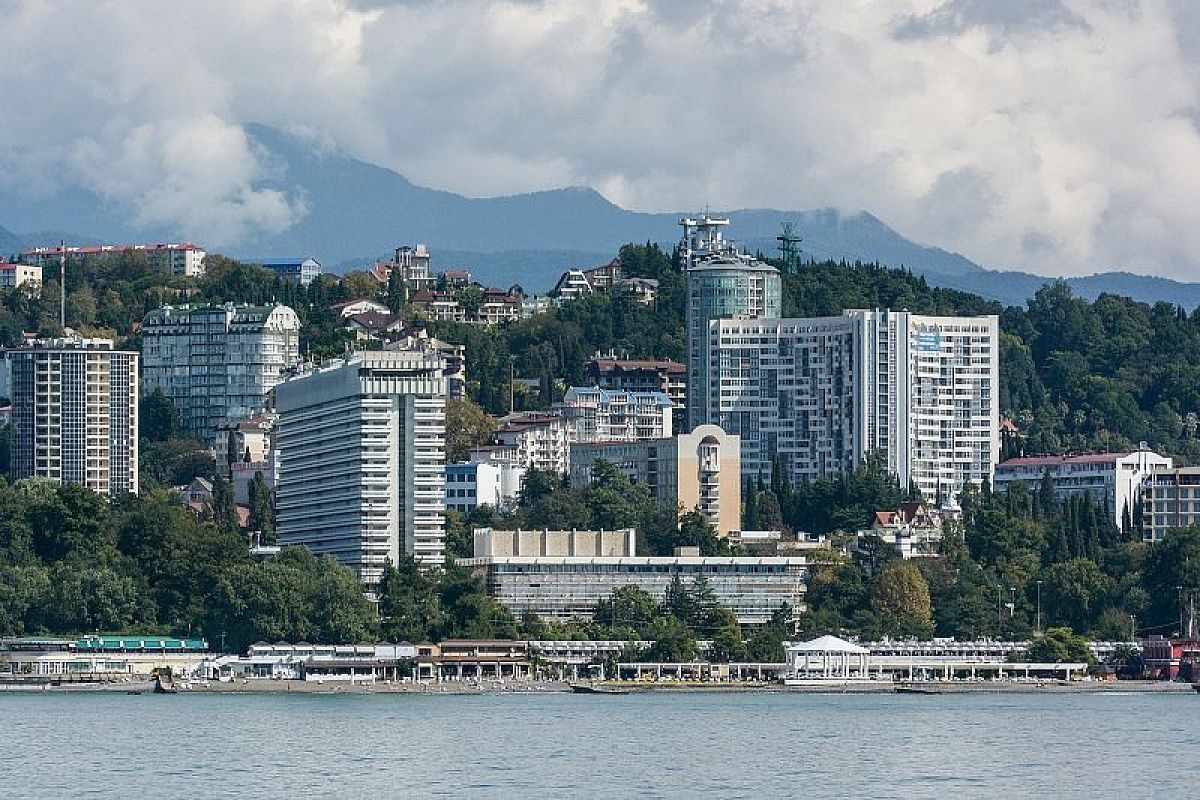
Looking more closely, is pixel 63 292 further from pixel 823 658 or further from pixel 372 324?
pixel 823 658

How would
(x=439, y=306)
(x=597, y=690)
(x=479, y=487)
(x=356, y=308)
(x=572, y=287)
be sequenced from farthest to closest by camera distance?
1. (x=572, y=287)
2. (x=439, y=306)
3. (x=356, y=308)
4. (x=479, y=487)
5. (x=597, y=690)

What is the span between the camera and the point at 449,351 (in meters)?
176

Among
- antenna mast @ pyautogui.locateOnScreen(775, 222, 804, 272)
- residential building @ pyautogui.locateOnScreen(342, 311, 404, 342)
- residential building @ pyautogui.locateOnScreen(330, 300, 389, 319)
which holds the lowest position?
residential building @ pyautogui.locateOnScreen(342, 311, 404, 342)

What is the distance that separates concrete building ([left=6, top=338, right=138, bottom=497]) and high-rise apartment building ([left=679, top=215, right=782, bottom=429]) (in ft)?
94.3

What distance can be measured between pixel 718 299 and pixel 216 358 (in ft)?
88.7

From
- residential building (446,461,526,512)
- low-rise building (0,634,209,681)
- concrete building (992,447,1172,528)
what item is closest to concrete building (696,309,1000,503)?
concrete building (992,447,1172,528)

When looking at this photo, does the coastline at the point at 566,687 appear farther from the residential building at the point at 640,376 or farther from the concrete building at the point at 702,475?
the residential building at the point at 640,376

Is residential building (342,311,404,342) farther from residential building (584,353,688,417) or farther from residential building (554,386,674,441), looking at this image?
residential building (554,386,674,441)

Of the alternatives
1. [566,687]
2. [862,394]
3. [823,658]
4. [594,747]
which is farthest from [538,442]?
[594,747]

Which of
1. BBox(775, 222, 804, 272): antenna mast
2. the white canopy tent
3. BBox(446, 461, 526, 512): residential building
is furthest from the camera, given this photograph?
BBox(775, 222, 804, 272): antenna mast

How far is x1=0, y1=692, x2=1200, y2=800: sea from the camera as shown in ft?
240

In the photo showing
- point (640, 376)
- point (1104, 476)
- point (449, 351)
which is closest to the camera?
point (1104, 476)

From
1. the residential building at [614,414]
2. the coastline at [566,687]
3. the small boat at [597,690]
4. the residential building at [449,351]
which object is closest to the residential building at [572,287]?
the residential building at [449,351]

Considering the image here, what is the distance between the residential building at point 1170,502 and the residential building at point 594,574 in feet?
68.5
